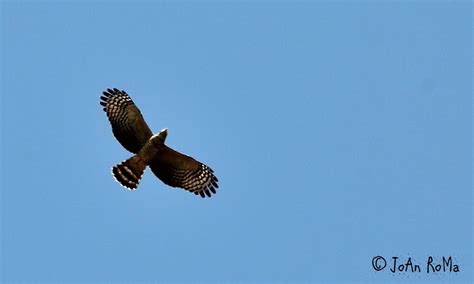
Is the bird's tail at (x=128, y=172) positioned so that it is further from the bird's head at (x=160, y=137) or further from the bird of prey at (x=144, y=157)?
the bird's head at (x=160, y=137)

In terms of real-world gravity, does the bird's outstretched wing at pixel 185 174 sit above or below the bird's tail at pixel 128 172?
above

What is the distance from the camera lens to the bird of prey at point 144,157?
25.7 m

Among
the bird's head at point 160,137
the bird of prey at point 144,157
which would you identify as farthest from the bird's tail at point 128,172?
the bird's head at point 160,137

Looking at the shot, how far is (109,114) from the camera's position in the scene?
2592cm

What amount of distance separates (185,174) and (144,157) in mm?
987

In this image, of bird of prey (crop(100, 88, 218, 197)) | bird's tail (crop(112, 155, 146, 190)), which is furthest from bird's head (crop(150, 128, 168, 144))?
bird's tail (crop(112, 155, 146, 190))

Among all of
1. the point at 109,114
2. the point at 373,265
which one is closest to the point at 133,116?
the point at 109,114

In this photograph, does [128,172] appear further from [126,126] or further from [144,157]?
[126,126]

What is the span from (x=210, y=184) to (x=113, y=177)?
193 centimetres

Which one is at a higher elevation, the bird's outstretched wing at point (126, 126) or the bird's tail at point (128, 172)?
the bird's outstretched wing at point (126, 126)

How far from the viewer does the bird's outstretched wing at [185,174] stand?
26109 mm

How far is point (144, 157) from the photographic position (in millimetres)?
25766

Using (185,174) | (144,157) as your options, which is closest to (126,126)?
(144,157)

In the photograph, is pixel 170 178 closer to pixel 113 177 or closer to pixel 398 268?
pixel 113 177
